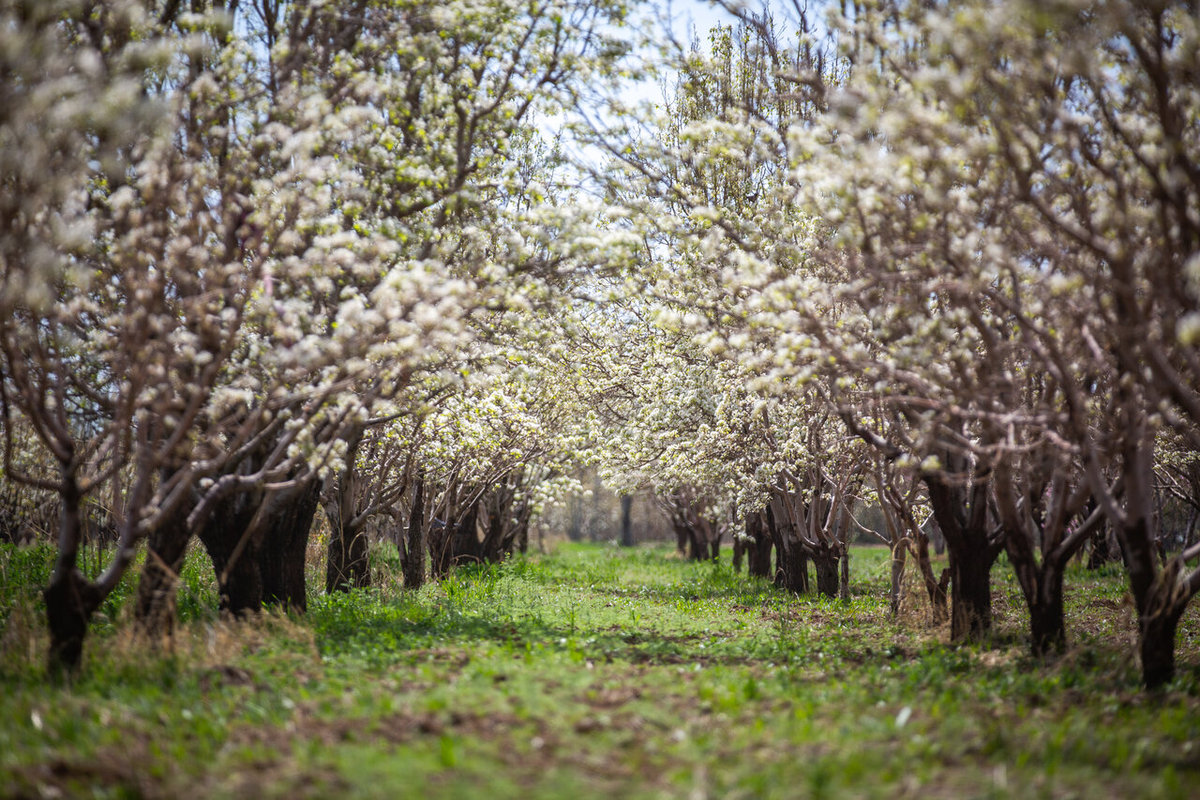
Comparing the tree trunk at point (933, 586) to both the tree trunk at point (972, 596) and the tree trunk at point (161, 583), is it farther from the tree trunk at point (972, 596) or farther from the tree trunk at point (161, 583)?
the tree trunk at point (161, 583)

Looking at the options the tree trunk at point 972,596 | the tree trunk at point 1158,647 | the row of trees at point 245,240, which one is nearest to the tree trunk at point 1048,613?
the tree trunk at point 972,596

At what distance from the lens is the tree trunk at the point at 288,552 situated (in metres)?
11.1

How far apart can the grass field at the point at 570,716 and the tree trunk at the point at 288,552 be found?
780 millimetres

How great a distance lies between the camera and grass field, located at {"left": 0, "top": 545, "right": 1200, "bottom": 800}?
509 cm

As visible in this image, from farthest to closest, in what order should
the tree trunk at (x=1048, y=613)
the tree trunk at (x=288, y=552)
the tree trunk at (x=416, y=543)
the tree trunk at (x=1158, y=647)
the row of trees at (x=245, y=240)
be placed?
the tree trunk at (x=416, y=543) < the tree trunk at (x=288, y=552) < the tree trunk at (x=1048, y=613) < the tree trunk at (x=1158, y=647) < the row of trees at (x=245, y=240)

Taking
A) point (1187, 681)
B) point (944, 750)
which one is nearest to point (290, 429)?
point (944, 750)

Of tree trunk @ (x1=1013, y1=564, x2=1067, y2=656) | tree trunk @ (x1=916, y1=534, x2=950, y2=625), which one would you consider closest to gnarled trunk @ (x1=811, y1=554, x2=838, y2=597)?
tree trunk @ (x1=916, y1=534, x2=950, y2=625)

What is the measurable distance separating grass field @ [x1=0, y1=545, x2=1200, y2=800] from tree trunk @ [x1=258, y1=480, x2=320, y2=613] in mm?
780

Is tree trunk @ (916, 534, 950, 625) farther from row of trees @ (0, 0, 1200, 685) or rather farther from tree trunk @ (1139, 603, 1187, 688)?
tree trunk @ (1139, 603, 1187, 688)

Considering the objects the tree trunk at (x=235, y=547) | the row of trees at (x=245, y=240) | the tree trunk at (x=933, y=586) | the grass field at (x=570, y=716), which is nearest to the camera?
the grass field at (x=570, y=716)

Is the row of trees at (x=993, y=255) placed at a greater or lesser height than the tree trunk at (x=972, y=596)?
greater

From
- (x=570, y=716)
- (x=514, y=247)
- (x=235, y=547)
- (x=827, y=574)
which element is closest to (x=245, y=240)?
(x=514, y=247)

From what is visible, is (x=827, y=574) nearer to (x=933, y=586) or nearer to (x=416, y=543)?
(x=933, y=586)

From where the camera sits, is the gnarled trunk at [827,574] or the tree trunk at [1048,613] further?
the gnarled trunk at [827,574]
